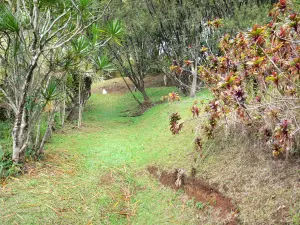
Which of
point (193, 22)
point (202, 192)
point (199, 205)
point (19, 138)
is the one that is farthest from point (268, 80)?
point (193, 22)

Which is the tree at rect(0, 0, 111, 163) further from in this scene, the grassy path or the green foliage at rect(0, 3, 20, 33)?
the grassy path

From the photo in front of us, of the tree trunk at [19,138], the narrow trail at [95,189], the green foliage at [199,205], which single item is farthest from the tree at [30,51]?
the green foliage at [199,205]

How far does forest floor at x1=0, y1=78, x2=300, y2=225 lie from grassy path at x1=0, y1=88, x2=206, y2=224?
0.04 feet

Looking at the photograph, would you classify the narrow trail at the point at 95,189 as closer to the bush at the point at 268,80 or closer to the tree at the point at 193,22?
the bush at the point at 268,80

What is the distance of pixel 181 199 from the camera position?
4000 mm

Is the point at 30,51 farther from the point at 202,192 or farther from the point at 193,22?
the point at 193,22

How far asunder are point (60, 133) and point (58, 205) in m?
4.55

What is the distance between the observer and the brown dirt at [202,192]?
3282 mm

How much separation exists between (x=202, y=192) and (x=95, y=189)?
167 cm

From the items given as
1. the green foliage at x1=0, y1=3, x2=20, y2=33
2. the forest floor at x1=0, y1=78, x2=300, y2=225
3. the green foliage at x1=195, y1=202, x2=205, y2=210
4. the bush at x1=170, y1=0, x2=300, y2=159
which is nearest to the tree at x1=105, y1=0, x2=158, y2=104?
the forest floor at x1=0, y1=78, x2=300, y2=225

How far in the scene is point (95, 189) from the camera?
4180 mm

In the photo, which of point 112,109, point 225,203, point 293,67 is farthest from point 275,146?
→ point 112,109

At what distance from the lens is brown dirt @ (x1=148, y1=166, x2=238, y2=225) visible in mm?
3282

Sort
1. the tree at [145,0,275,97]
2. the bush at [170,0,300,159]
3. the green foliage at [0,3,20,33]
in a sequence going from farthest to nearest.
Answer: the tree at [145,0,275,97]
the green foliage at [0,3,20,33]
the bush at [170,0,300,159]
